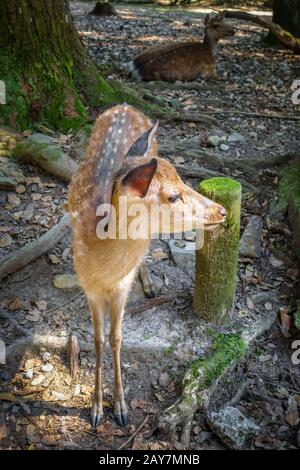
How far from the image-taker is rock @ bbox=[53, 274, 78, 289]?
161 inches

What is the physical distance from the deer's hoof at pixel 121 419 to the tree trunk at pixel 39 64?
312 cm

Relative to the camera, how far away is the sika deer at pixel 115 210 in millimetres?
2789

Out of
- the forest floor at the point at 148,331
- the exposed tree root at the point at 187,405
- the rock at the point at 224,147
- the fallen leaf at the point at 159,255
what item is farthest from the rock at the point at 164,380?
the rock at the point at 224,147

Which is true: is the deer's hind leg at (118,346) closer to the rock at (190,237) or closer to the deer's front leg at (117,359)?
the deer's front leg at (117,359)

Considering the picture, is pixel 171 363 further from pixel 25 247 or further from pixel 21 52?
pixel 21 52

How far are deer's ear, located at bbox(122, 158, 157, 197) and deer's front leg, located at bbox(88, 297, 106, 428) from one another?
0.90 metres

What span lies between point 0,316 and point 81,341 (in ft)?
1.98

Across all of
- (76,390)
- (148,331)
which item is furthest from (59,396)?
(148,331)

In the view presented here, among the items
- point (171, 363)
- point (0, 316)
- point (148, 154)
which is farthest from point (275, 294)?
point (0, 316)

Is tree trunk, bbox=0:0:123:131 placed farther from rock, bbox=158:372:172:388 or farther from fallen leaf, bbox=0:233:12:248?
rock, bbox=158:372:172:388

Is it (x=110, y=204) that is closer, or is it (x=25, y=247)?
(x=110, y=204)

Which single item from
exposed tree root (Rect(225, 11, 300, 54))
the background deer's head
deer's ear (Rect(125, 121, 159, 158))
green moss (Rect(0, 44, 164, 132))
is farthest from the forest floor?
exposed tree root (Rect(225, 11, 300, 54))

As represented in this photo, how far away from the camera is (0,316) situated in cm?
382
